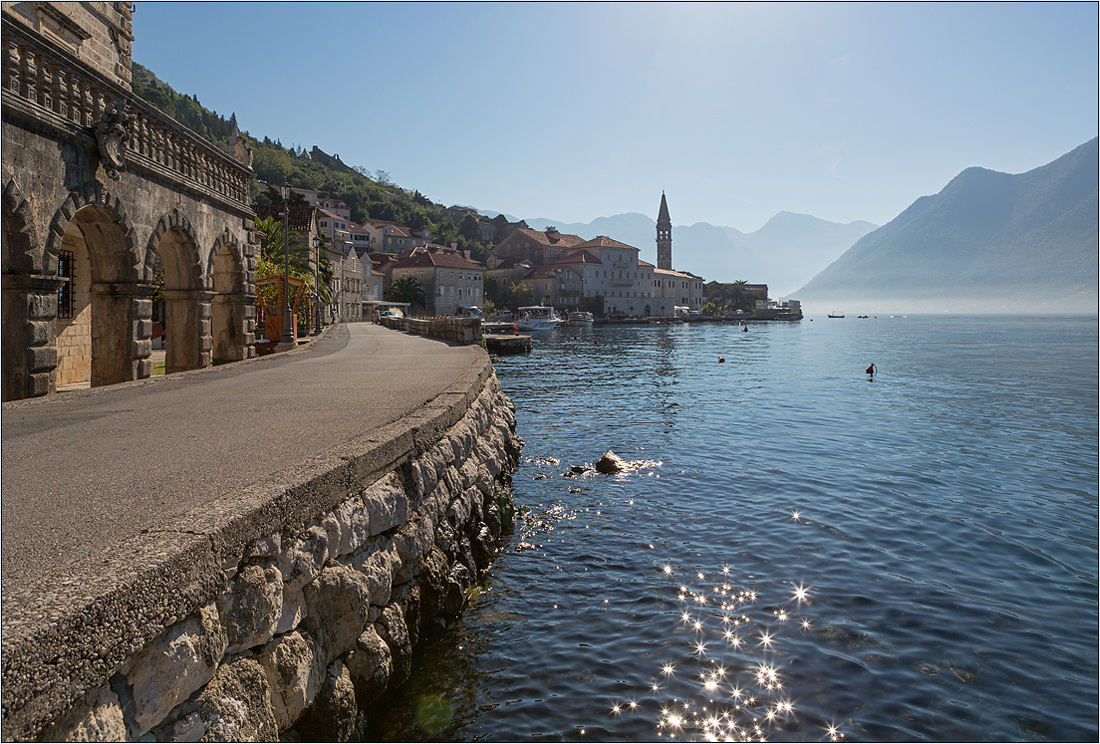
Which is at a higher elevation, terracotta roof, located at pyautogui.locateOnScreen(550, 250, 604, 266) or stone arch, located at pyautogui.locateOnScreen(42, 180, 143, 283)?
terracotta roof, located at pyautogui.locateOnScreen(550, 250, 604, 266)

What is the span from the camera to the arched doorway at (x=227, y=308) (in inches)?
700

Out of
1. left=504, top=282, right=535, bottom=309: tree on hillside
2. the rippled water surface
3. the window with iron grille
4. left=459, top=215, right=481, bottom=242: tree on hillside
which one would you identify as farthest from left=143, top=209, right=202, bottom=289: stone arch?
left=459, top=215, right=481, bottom=242: tree on hillside

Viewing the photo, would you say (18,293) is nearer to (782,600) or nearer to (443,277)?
(782,600)

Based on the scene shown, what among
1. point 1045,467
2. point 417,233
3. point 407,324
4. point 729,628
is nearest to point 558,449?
point 729,628

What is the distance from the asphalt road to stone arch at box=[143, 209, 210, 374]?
83.0 inches

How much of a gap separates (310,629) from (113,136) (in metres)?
9.84

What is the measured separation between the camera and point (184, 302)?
49.1ft

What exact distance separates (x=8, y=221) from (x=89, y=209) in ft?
7.47

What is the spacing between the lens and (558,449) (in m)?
16.0

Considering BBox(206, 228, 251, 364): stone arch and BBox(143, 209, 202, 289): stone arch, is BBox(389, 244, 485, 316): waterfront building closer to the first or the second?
BBox(206, 228, 251, 364): stone arch

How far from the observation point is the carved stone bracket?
10484 mm

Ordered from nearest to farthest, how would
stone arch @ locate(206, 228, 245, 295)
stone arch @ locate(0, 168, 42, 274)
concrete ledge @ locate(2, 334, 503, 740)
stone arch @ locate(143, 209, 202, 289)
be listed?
concrete ledge @ locate(2, 334, 503, 740), stone arch @ locate(0, 168, 42, 274), stone arch @ locate(143, 209, 202, 289), stone arch @ locate(206, 228, 245, 295)

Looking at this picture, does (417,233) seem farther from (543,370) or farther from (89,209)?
(89,209)

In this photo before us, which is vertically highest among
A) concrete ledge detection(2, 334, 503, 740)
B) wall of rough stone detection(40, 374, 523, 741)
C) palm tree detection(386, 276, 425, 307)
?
palm tree detection(386, 276, 425, 307)
